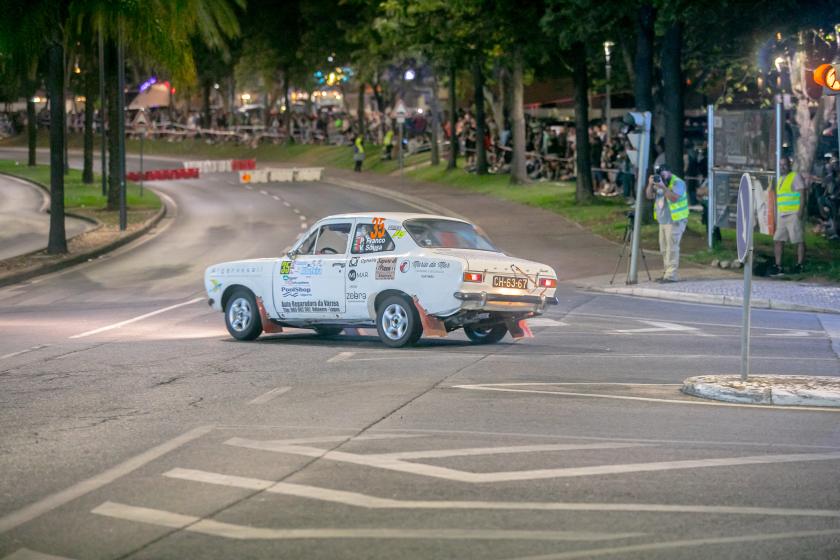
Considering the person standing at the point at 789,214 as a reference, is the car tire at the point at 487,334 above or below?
below

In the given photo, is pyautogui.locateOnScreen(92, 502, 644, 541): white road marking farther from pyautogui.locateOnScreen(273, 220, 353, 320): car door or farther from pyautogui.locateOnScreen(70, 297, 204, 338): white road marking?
pyautogui.locateOnScreen(70, 297, 204, 338): white road marking

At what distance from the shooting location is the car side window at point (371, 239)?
16.9 m

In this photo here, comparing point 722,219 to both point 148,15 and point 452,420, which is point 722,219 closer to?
point 148,15

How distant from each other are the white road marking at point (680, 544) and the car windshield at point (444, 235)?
31.5 feet

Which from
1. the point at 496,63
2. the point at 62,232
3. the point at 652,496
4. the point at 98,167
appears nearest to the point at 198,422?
the point at 652,496

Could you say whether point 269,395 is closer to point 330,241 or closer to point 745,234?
point 745,234

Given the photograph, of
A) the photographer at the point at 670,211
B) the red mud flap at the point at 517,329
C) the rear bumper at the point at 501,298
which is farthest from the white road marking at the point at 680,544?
the photographer at the point at 670,211

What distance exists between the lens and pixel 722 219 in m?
29.7

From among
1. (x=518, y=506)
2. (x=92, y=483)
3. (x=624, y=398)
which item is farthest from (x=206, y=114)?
(x=518, y=506)

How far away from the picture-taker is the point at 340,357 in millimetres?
15742

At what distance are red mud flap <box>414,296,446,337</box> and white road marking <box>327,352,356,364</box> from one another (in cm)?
87

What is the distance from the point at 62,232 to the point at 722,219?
15224 millimetres

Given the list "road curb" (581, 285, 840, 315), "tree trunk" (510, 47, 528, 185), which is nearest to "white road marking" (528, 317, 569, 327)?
"road curb" (581, 285, 840, 315)

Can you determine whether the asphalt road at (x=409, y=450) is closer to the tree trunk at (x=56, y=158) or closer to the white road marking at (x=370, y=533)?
the white road marking at (x=370, y=533)
